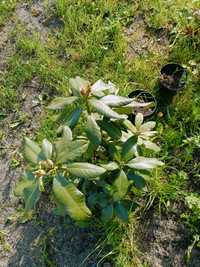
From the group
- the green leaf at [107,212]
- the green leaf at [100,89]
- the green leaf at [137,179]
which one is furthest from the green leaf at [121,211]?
the green leaf at [100,89]

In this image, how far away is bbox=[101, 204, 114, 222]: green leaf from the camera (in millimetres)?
2617

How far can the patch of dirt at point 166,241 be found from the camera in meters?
2.82

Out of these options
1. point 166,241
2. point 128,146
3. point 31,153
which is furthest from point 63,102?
point 166,241

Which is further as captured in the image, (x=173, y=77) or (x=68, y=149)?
(x=173, y=77)

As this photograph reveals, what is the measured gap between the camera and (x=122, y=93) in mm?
3469

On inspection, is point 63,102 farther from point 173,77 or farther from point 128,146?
point 173,77

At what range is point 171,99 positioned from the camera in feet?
11.1

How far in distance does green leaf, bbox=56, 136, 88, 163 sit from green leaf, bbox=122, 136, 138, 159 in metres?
0.29

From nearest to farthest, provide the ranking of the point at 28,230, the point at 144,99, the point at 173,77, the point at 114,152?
1. the point at 114,152
2. the point at 28,230
3. the point at 144,99
4. the point at 173,77

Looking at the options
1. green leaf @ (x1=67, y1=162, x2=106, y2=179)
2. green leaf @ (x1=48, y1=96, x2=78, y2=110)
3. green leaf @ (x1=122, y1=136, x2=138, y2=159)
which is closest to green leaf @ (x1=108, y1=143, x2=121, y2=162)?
green leaf @ (x1=122, y1=136, x2=138, y2=159)

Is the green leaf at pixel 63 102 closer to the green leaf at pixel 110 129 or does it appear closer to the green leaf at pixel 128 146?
the green leaf at pixel 110 129

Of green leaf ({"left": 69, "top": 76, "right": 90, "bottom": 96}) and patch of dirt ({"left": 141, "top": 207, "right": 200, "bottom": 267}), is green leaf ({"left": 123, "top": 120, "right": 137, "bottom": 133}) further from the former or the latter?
patch of dirt ({"left": 141, "top": 207, "right": 200, "bottom": 267})

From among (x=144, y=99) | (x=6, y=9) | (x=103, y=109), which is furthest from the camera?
(x=6, y=9)

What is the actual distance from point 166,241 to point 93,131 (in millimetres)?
1075
